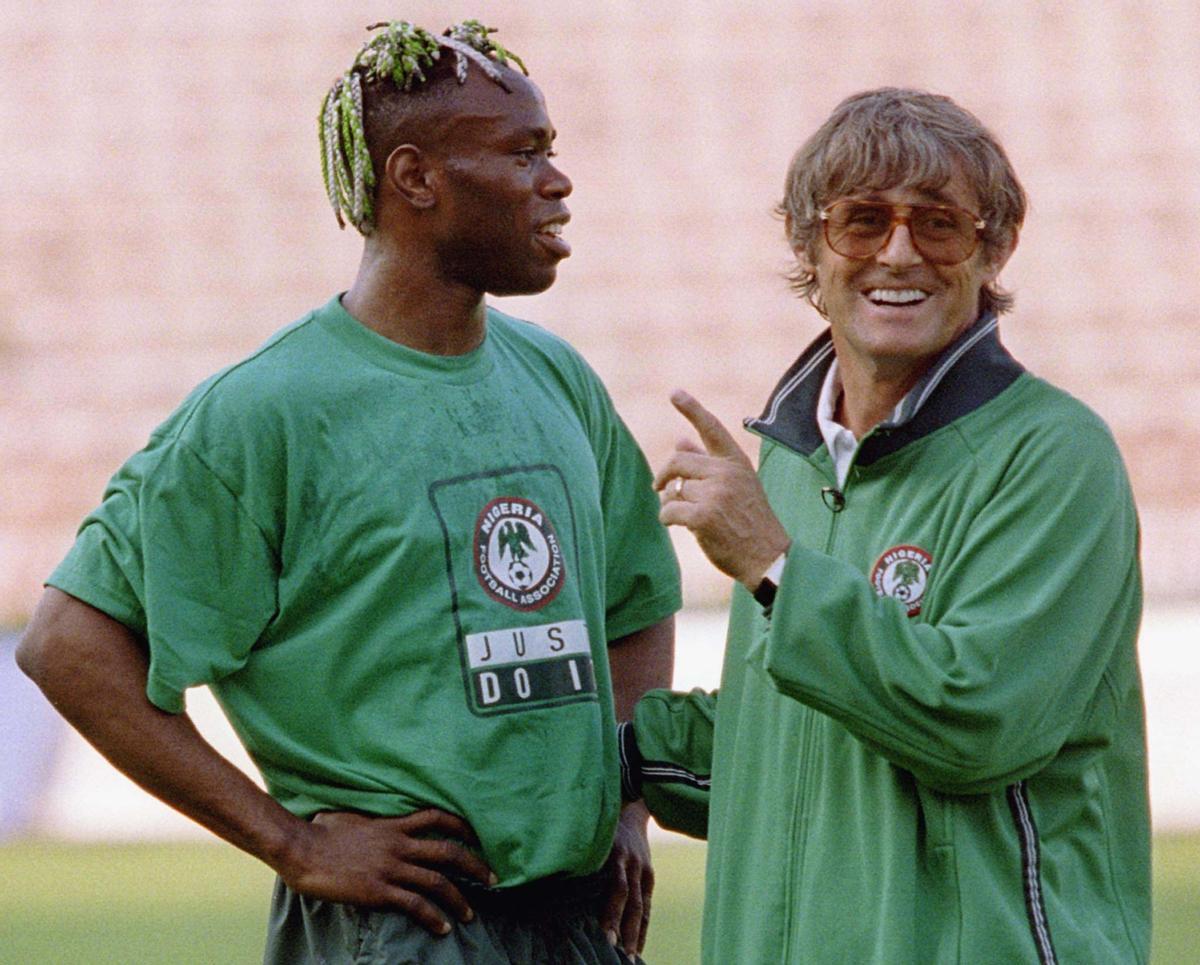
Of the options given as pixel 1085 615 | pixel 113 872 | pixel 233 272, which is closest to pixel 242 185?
pixel 233 272

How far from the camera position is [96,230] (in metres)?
10.9

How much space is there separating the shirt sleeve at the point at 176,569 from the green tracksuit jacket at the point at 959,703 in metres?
0.63

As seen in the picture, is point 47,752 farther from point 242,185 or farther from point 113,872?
point 242,185

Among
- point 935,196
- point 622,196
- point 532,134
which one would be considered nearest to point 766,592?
point 935,196

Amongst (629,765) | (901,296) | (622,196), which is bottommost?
(622,196)

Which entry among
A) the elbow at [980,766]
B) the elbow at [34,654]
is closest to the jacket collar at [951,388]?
the elbow at [980,766]

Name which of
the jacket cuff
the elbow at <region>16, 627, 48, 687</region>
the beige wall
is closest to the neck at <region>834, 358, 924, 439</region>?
the jacket cuff

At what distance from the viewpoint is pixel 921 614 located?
2590 mm

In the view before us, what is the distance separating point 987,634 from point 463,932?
782 millimetres

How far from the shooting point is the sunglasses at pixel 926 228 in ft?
8.81

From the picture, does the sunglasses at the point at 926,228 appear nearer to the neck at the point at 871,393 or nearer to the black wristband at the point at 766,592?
the neck at the point at 871,393

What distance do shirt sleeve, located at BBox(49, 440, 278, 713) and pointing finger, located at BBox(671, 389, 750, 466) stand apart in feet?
1.81

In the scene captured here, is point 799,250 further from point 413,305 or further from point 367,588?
point 367,588

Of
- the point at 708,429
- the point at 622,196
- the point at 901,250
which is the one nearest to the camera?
the point at 708,429
